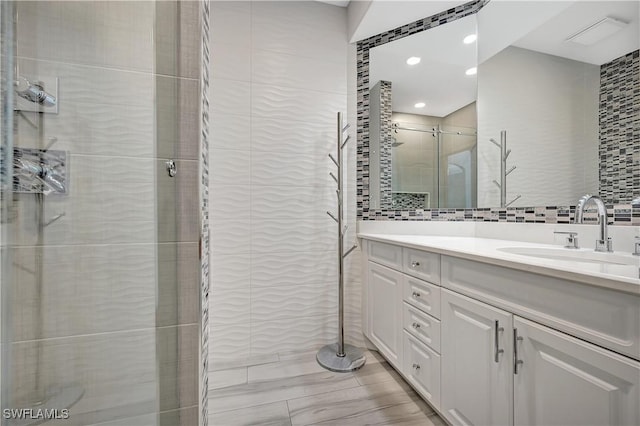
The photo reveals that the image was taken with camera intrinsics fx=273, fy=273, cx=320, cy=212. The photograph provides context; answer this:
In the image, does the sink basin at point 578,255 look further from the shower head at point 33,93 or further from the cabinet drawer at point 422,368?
the shower head at point 33,93

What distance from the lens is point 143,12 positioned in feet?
2.32

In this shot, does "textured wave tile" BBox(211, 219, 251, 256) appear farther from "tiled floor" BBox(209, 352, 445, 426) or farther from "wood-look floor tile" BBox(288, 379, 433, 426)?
→ "wood-look floor tile" BBox(288, 379, 433, 426)

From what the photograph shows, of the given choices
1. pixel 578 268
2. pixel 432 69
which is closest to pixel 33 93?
pixel 578 268

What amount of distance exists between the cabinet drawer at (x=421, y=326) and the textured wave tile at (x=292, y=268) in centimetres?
69

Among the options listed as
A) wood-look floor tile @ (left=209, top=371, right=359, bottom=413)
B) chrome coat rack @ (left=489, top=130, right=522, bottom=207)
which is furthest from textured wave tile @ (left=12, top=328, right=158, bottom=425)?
chrome coat rack @ (left=489, top=130, right=522, bottom=207)

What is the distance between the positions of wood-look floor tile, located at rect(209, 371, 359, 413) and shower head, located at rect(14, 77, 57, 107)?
149 cm

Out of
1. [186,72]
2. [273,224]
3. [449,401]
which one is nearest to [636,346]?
[449,401]

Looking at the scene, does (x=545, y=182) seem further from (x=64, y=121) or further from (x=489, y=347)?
(x=64, y=121)

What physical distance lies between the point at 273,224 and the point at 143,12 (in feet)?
4.51

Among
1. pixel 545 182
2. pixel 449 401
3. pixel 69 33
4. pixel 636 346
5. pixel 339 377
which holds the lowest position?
pixel 339 377

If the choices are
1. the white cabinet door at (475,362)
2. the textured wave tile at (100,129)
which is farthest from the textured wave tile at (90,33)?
the white cabinet door at (475,362)

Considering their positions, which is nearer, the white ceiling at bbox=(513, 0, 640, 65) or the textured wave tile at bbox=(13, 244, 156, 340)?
the textured wave tile at bbox=(13, 244, 156, 340)

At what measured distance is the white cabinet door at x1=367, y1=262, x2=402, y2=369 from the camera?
61.4 inches

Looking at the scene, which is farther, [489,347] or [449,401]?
[449,401]
